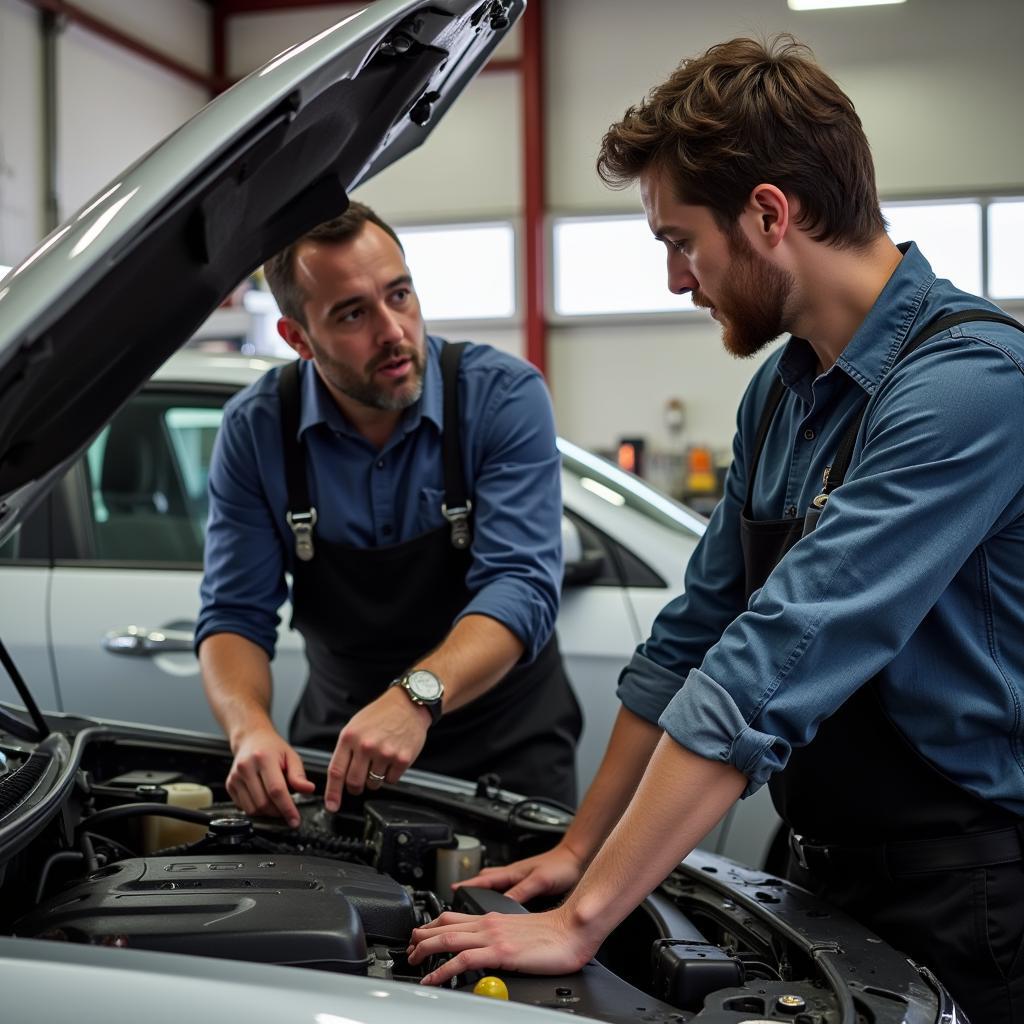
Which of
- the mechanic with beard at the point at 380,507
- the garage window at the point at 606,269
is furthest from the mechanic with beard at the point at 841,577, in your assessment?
the garage window at the point at 606,269

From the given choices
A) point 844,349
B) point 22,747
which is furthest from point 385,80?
point 22,747

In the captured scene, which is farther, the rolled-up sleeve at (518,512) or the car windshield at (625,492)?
the car windshield at (625,492)

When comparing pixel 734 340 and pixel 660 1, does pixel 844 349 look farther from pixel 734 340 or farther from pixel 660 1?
pixel 660 1

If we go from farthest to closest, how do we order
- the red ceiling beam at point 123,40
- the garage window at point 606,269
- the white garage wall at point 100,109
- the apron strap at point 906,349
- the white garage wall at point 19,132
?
the garage window at point 606,269
the white garage wall at point 100,109
the red ceiling beam at point 123,40
the white garage wall at point 19,132
the apron strap at point 906,349

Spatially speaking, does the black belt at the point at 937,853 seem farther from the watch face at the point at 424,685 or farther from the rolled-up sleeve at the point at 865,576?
the watch face at the point at 424,685

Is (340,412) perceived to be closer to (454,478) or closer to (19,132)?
(454,478)

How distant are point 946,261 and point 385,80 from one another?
26.1 ft

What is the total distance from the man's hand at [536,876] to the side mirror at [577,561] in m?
1.17

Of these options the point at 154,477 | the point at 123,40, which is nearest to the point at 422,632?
the point at 154,477

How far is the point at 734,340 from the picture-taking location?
1.40 metres

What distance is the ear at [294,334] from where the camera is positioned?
7.00ft

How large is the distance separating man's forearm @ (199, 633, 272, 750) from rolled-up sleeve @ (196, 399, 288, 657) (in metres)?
0.03

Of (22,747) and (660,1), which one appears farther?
(660,1)

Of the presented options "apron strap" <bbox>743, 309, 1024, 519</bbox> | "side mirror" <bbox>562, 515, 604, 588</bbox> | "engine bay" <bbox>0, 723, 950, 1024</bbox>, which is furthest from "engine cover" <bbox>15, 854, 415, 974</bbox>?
"side mirror" <bbox>562, 515, 604, 588</bbox>
